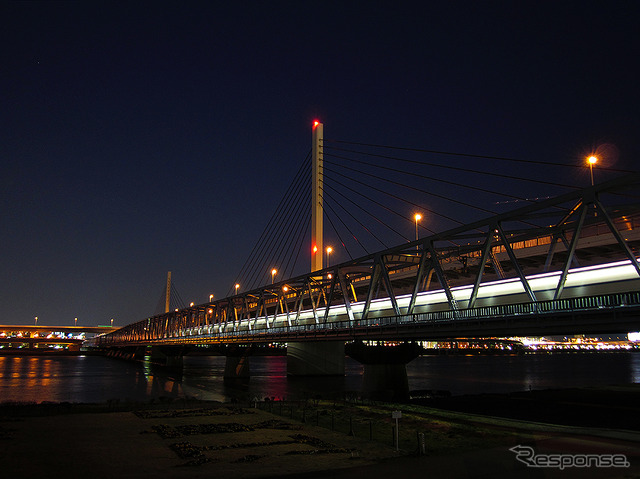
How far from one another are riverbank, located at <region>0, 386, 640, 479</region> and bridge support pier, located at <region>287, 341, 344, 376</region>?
57088 millimetres

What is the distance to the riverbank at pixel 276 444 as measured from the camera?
1683 centimetres

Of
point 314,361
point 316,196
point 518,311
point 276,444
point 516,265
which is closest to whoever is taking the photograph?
point 276,444

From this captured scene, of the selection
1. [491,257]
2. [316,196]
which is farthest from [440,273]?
[316,196]

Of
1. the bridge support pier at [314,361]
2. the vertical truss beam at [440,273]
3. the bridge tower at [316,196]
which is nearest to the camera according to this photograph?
the vertical truss beam at [440,273]

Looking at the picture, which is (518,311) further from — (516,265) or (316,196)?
(316,196)

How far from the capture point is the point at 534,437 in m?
21.9

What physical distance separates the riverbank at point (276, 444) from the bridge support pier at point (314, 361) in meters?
57.1

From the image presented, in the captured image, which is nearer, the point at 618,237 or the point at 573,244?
the point at 618,237

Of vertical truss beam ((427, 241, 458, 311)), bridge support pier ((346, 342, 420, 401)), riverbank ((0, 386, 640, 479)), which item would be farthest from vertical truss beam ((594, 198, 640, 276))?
bridge support pier ((346, 342, 420, 401))

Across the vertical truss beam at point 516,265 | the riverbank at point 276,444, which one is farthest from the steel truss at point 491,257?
the riverbank at point 276,444

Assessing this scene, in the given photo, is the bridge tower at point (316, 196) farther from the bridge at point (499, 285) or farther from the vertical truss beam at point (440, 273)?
the vertical truss beam at point (440, 273)

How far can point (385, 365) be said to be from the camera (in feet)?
163

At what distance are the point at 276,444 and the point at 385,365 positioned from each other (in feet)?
96.9

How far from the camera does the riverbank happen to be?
55.2 feet
